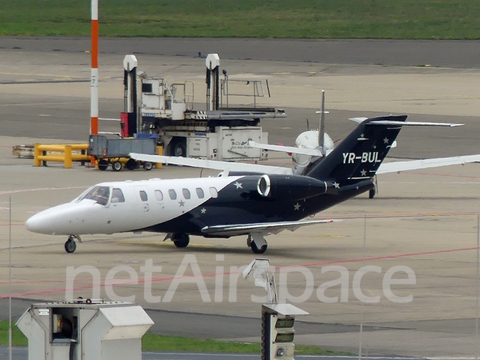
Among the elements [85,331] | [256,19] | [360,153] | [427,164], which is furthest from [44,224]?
[256,19]

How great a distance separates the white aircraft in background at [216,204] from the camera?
1345 inches

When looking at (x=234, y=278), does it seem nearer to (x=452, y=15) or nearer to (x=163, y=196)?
(x=163, y=196)

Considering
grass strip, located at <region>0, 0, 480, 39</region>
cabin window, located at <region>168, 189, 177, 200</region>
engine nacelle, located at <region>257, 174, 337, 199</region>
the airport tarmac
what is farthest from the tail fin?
grass strip, located at <region>0, 0, 480, 39</region>

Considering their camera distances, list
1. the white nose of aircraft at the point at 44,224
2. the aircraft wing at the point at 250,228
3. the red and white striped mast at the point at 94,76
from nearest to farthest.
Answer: the white nose of aircraft at the point at 44,224, the aircraft wing at the point at 250,228, the red and white striped mast at the point at 94,76

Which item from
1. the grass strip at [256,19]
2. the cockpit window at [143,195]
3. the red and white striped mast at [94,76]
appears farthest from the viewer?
the grass strip at [256,19]

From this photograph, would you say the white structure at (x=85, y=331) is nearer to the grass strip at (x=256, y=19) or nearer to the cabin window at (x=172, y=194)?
the cabin window at (x=172, y=194)

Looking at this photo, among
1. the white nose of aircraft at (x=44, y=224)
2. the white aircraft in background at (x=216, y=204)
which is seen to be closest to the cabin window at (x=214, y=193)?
the white aircraft in background at (x=216, y=204)

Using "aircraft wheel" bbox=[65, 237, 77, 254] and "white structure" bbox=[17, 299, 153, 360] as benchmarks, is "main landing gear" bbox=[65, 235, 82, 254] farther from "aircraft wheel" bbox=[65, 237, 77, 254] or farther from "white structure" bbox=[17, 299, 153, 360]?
"white structure" bbox=[17, 299, 153, 360]

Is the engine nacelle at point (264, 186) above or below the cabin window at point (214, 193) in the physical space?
above

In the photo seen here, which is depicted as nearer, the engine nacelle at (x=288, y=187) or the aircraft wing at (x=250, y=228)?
the aircraft wing at (x=250, y=228)

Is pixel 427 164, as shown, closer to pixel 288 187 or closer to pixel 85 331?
pixel 288 187

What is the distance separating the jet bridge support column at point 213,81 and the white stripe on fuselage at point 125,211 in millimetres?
26724

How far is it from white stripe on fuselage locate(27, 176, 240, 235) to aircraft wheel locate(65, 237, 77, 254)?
654mm

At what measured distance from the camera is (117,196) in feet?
113
